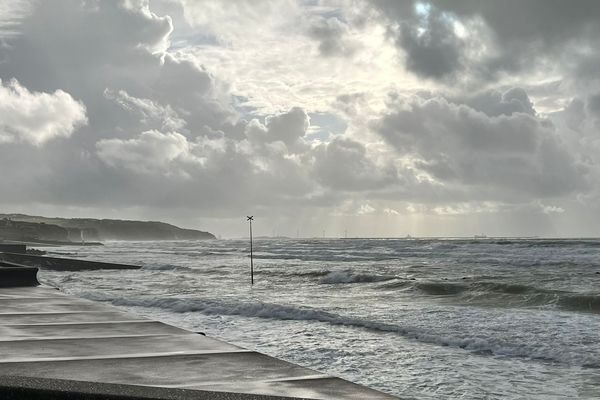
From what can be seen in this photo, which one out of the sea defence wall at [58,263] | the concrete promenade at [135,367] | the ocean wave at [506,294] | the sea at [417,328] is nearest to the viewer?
the concrete promenade at [135,367]

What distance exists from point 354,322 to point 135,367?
9953 millimetres

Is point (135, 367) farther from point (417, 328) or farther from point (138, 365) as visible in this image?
point (417, 328)

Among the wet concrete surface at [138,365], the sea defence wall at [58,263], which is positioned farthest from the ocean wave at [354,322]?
the sea defence wall at [58,263]

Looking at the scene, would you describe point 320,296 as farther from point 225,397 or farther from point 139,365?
point 225,397

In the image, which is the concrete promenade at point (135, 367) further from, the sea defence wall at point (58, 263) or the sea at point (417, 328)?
the sea defence wall at point (58, 263)

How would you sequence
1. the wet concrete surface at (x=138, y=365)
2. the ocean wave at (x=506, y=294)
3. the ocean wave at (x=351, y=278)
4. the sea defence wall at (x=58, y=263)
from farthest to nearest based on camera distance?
the sea defence wall at (x=58, y=263)
the ocean wave at (x=351, y=278)
the ocean wave at (x=506, y=294)
the wet concrete surface at (x=138, y=365)

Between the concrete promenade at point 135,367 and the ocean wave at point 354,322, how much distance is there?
6663mm

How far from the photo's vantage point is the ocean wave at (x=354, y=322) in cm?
1121

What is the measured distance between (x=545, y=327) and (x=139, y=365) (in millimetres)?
11918

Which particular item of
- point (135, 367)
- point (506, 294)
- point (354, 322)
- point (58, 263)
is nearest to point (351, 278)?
point (506, 294)

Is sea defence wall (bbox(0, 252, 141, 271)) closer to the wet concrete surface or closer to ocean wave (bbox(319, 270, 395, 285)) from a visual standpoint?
ocean wave (bbox(319, 270, 395, 285))

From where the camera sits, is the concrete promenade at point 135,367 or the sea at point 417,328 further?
the sea at point 417,328

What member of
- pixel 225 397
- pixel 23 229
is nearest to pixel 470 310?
pixel 225 397

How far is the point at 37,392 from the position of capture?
3.82 meters
